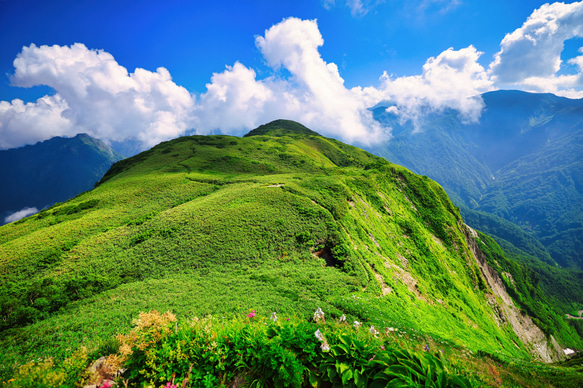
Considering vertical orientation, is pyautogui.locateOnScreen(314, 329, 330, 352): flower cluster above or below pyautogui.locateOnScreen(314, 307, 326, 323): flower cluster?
above

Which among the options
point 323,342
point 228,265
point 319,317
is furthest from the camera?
point 228,265

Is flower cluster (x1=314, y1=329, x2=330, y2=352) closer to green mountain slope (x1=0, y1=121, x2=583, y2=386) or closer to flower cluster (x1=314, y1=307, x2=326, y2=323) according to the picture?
flower cluster (x1=314, y1=307, x2=326, y2=323)

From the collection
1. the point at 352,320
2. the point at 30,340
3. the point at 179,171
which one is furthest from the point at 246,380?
the point at 179,171

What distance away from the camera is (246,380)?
5113mm

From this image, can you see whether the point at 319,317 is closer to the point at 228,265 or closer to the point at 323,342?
the point at 323,342

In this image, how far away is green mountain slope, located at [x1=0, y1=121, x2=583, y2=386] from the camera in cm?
1184

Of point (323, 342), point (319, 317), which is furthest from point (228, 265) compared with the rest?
point (323, 342)

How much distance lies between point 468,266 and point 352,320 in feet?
126

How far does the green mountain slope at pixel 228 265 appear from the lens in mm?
11836

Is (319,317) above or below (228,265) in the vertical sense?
below

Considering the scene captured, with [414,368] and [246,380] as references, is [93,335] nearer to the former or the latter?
[246,380]

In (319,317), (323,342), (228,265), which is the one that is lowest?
(319,317)

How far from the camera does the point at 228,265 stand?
672 inches

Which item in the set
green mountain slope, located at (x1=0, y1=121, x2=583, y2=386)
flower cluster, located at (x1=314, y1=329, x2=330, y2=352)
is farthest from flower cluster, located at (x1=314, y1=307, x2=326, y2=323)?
flower cluster, located at (x1=314, y1=329, x2=330, y2=352)
